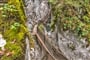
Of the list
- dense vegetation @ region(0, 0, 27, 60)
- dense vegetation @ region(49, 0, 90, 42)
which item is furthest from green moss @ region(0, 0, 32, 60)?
dense vegetation @ region(49, 0, 90, 42)

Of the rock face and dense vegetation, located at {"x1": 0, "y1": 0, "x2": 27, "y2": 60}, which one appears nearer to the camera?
dense vegetation, located at {"x1": 0, "y1": 0, "x2": 27, "y2": 60}

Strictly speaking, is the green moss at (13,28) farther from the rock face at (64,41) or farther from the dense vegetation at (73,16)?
the dense vegetation at (73,16)

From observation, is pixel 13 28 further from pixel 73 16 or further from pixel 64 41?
pixel 73 16

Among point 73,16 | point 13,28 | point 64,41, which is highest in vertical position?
point 13,28

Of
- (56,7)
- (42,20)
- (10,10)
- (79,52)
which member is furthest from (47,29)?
(10,10)

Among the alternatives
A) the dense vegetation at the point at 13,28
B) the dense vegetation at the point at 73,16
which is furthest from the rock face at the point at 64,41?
the dense vegetation at the point at 13,28

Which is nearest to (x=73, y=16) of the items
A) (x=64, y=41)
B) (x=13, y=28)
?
(x=64, y=41)

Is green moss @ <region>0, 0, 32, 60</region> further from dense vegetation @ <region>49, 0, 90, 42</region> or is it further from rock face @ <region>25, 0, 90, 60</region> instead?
dense vegetation @ <region>49, 0, 90, 42</region>

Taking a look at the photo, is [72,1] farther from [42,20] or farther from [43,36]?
[43,36]

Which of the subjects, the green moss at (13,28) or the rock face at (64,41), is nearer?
the green moss at (13,28)
